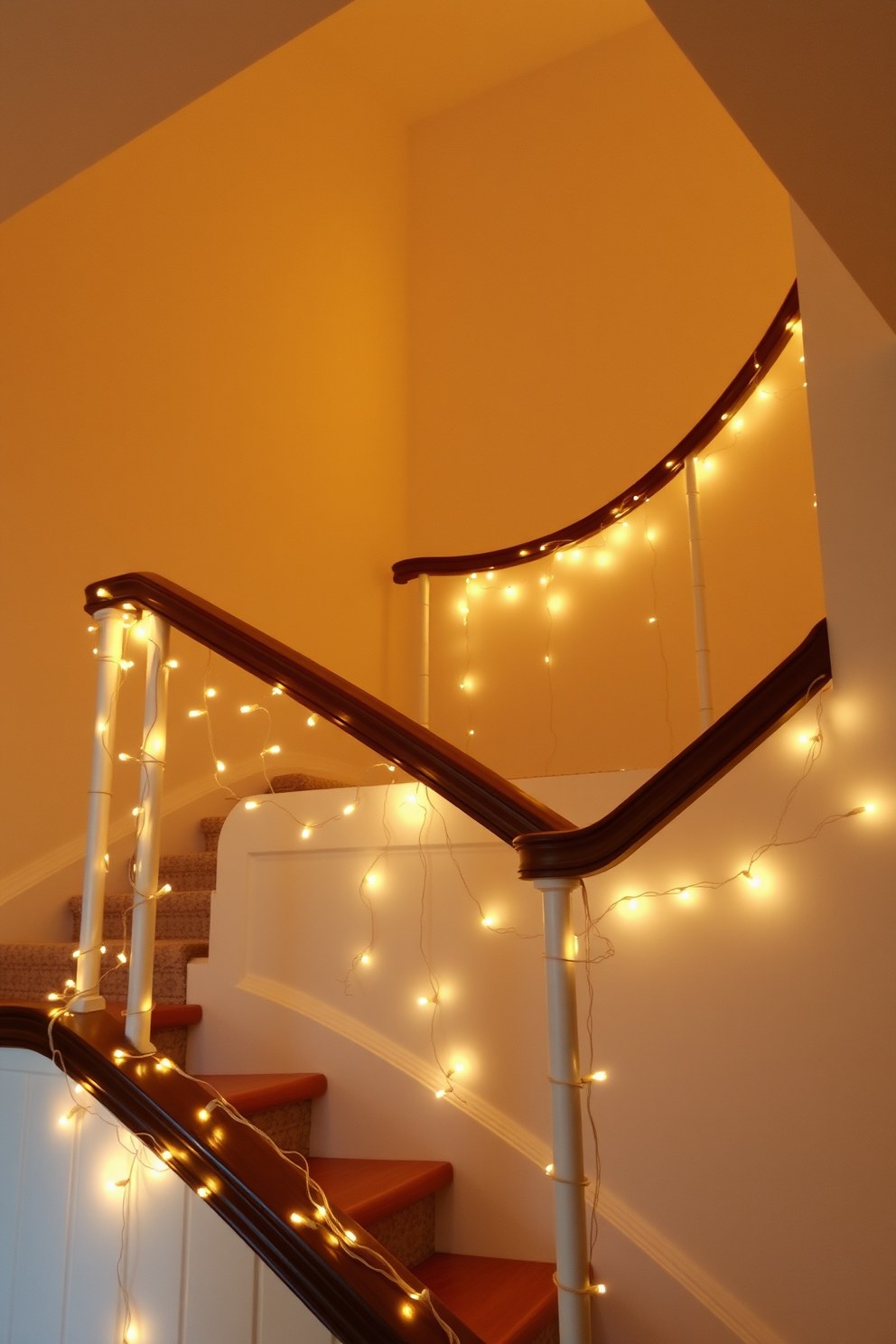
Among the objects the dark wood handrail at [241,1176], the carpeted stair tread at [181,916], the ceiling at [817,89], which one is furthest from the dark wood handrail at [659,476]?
the dark wood handrail at [241,1176]

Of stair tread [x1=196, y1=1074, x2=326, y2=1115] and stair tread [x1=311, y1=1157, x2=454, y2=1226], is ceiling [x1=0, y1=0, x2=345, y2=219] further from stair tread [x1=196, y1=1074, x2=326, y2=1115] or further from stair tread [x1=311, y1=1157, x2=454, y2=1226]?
stair tread [x1=311, y1=1157, x2=454, y2=1226]

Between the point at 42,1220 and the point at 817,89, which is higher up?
the point at 817,89

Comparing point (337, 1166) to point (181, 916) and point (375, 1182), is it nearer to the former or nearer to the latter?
point (375, 1182)

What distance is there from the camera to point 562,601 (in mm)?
4402

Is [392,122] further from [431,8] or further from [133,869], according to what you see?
[133,869]

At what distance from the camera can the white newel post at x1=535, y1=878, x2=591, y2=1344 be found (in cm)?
142

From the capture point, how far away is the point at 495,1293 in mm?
1998

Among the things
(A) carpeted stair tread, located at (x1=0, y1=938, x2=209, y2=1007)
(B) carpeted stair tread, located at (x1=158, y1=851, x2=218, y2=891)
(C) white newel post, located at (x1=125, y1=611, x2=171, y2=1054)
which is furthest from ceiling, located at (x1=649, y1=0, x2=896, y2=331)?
(B) carpeted stair tread, located at (x1=158, y1=851, x2=218, y2=891)

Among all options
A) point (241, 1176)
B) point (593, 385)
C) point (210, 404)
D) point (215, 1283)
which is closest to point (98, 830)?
point (241, 1176)

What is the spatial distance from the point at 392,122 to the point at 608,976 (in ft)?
16.1

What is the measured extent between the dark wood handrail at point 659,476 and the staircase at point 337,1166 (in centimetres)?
145

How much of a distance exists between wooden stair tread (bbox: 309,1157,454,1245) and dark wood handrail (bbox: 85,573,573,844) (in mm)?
788

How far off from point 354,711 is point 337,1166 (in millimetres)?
1058

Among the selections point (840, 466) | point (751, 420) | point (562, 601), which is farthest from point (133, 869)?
point (562, 601)
